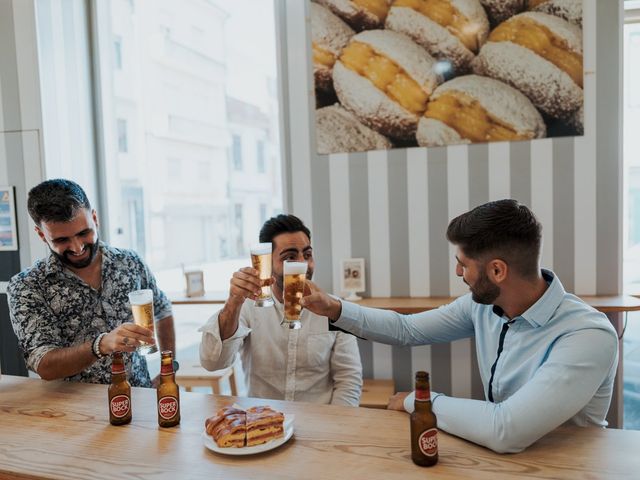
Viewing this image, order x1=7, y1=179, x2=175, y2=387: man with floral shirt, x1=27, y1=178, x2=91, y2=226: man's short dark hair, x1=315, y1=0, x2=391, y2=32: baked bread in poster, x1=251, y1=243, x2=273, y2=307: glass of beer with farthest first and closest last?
x1=315, y1=0, x2=391, y2=32: baked bread in poster, x1=27, y1=178, x2=91, y2=226: man's short dark hair, x1=7, y1=179, x2=175, y2=387: man with floral shirt, x1=251, y1=243, x2=273, y2=307: glass of beer

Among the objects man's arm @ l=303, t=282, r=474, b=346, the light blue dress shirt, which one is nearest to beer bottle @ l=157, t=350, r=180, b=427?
man's arm @ l=303, t=282, r=474, b=346

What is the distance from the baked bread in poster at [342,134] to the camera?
3.16 meters

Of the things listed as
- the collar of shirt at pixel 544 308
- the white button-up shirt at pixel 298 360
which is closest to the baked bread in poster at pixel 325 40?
the white button-up shirt at pixel 298 360

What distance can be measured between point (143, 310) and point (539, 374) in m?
1.22

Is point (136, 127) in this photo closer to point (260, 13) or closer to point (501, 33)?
point (260, 13)

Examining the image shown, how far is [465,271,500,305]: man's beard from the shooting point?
1584 millimetres

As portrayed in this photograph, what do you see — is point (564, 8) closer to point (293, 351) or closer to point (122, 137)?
point (293, 351)

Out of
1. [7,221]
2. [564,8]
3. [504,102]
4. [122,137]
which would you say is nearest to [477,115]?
[504,102]

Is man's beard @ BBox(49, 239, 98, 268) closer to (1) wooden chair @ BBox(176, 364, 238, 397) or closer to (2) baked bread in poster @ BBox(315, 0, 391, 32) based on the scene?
(1) wooden chair @ BBox(176, 364, 238, 397)

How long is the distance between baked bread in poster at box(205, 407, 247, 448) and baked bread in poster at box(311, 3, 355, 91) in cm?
230

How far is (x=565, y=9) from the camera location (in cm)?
287

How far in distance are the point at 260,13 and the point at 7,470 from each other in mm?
3240

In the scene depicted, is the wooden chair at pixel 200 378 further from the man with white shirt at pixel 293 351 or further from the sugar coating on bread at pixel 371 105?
the sugar coating on bread at pixel 371 105

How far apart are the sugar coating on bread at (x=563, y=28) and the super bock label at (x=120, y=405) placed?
9.42ft
